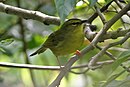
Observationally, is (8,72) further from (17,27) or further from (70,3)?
(70,3)

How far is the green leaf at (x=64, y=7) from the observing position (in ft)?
3.27

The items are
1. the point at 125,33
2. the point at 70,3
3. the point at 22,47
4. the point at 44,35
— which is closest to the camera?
the point at 70,3

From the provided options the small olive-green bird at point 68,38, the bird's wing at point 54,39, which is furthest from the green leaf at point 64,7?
the bird's wing at point 54,39

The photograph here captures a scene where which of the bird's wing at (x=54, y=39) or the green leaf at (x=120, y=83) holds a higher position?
the green leaf at (x=120, y=83)

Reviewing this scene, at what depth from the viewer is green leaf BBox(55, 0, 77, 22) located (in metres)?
1.00

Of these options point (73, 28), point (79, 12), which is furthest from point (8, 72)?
point (73, 28)

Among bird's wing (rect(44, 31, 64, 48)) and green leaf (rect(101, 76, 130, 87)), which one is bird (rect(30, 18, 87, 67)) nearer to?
bird's wing (rect(44, 31, 64, 48))

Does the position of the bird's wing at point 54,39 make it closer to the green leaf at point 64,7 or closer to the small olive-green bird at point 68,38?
the small olive-green bird at point 68,38

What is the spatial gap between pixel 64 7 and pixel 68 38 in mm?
844

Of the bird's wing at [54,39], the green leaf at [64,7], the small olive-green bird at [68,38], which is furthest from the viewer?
the bird's wing at [54,39]

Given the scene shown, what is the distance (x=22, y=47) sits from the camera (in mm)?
2340

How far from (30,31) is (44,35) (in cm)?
10

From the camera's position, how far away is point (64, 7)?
101 centimetres

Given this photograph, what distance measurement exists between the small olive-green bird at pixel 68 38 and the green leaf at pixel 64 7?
2.20 ft
